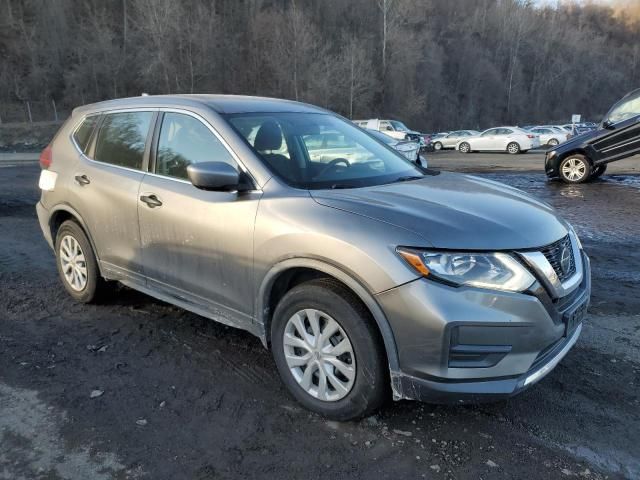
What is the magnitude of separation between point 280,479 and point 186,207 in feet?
5.99

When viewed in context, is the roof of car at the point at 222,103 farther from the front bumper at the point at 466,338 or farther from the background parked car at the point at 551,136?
the background parked car at the point at 551,136

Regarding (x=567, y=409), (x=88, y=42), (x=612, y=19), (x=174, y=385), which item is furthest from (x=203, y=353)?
(x=612, y=19)

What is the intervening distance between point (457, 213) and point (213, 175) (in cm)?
143

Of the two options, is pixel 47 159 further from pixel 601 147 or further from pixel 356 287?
pixel 601 147

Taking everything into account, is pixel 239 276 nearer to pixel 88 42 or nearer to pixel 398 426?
pixel 398 426

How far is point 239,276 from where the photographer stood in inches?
127

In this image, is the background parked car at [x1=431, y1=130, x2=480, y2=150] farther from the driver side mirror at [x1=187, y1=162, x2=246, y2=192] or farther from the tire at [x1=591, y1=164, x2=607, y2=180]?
the driver side mirror at [x1=187, y1=162, x2=246, y2=192]

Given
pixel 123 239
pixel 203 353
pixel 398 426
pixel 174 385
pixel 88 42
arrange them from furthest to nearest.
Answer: pixel 88 42 → pixel 123 239 → pixel 203 353 → pixel 174 385 → pixel 398 426

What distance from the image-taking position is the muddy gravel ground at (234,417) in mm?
2572

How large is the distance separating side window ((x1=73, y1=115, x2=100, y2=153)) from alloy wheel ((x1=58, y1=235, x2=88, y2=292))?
839 millimetres

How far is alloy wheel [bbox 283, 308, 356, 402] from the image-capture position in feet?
9.22

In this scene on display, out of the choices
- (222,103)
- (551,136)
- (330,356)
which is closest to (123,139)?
(222,103)

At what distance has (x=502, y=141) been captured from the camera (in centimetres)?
2861

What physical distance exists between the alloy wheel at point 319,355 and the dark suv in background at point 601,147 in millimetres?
11364
